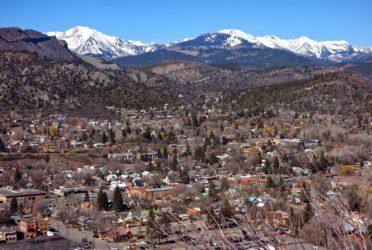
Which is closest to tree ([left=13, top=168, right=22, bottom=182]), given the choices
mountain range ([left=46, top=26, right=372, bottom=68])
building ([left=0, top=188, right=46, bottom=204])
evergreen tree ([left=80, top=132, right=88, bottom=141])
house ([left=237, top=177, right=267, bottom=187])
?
building ([left=0, top=188, right=46, bottom=204])

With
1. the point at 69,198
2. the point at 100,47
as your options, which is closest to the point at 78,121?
the point at 69,198

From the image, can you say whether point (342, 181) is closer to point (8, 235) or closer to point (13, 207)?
point (8, 235)

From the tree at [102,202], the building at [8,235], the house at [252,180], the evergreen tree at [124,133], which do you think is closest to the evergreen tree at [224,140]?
the evergreen tree at [124,133]

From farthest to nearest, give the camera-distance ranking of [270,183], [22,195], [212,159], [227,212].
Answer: [212,159] < [270,183] < [22,195] < [227,212]

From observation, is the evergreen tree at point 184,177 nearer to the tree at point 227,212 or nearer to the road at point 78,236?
the road at point 78,236


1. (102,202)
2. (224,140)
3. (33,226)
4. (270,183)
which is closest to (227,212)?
(33,226)

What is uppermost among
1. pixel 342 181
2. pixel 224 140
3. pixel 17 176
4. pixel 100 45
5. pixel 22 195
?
pixel 100 45

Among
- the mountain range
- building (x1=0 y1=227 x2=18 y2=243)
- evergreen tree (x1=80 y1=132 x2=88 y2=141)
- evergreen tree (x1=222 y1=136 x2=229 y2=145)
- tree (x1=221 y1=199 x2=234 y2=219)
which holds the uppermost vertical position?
the mountain range

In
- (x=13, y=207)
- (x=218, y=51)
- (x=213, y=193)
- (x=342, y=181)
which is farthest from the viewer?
(x=218, y=51)

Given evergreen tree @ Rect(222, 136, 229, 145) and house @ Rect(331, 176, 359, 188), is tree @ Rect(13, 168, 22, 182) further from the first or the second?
house @ Rect(331, 176, 359, 188)
